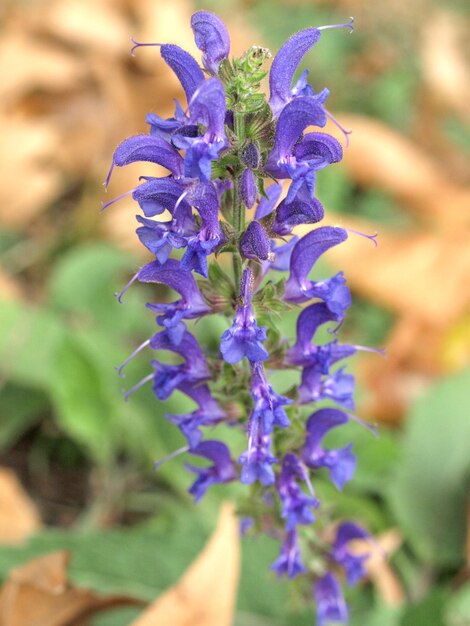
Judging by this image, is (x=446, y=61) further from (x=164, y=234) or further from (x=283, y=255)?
(x=164, y=234)

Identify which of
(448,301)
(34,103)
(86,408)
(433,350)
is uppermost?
(34,103)

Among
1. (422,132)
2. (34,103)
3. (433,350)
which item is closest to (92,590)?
(433,350)

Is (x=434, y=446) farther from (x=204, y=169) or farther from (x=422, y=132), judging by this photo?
(x=422, y=132)

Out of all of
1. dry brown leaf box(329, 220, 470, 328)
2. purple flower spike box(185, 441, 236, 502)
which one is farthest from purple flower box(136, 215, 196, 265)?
dry brown leaf box(329, 220, 470, 328)

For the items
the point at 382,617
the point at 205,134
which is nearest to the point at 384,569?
the point at 382,617

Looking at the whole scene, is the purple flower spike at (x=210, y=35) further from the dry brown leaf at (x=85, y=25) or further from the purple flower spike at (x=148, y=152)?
the dry brown leaf at (x=85, y=25)

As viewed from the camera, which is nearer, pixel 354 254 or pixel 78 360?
pixel 78 360

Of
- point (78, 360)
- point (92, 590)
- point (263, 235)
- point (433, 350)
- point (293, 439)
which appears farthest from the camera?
point (433, 350)
